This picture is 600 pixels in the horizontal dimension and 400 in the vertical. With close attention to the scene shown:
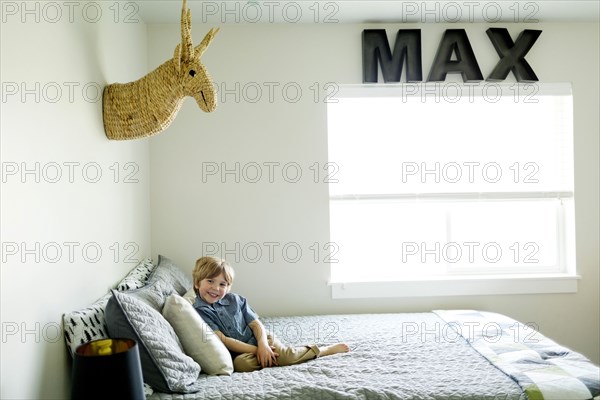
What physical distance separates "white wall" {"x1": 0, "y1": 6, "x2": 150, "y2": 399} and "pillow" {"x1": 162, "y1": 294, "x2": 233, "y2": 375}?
34 centimetres

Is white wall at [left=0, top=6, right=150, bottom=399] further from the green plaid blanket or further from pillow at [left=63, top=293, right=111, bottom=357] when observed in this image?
the green plaid blanket

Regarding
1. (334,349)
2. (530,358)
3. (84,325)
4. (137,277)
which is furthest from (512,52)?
(84,325)

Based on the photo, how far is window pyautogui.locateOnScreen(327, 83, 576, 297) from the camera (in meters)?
3.81

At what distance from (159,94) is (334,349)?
56.0 inches

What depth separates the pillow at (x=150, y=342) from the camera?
2.09 meters

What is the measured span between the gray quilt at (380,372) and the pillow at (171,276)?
21.5 inches

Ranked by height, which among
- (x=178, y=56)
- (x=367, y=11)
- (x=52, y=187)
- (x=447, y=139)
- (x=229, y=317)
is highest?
(x=367, y=11)

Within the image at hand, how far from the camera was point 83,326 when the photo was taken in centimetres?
206

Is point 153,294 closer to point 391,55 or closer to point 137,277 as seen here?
point 137,277

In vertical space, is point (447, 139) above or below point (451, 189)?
above

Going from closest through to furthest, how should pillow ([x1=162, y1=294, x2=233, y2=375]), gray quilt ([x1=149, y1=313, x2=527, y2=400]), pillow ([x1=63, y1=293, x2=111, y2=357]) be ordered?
pillow ([x1=63, y1=293, x2=111, y2=357]) < gray quilt ([x1=149, y1=313, x2=527, y2=400]) < pillow ([x1=162, y1=294, x2=233, y2=375])

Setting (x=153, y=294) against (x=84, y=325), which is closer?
(x=84, y=325)

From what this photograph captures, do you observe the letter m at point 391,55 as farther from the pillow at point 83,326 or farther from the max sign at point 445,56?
the pillow at point 83,326

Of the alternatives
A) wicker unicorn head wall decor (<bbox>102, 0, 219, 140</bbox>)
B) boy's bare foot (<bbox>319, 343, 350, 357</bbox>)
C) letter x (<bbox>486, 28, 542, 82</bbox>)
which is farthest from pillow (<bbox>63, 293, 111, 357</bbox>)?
letter x (<bbox>486, 28, 542, 82</bbox>)
